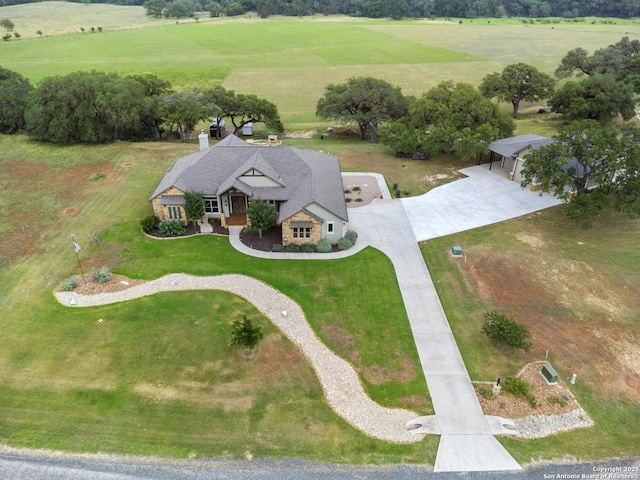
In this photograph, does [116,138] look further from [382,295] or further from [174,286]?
[382,295]

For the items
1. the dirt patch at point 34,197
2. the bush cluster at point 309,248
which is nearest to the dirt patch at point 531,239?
the bush cluster at point 309,248

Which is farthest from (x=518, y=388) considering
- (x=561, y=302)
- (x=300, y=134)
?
(x=300, y=134)

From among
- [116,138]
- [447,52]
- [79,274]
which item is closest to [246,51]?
[447,52]

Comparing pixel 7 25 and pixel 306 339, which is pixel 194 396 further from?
pixel 7 25

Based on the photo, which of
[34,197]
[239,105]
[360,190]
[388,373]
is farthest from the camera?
[239,105]

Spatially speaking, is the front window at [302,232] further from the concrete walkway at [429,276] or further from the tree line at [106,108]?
the tree line at [106,108]

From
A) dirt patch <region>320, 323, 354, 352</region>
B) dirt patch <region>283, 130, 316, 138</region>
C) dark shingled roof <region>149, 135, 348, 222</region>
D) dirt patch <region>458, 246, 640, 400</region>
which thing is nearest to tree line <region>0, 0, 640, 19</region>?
dirt patch <region>283, 130, 316, 138</region>
